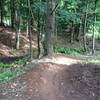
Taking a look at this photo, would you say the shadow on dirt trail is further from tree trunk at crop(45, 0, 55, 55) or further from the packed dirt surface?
tree trunk at crop(45, 0, 55, 55)

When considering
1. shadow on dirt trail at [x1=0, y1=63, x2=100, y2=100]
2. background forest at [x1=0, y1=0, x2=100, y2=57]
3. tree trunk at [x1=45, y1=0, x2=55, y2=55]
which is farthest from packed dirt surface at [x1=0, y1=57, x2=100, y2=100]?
background forest at [x1=0, y1=0, x2=100, y2=57]

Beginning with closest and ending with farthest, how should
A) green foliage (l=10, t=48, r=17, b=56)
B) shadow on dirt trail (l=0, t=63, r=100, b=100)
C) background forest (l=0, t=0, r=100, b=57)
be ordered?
shadow on dirt trail (l=0, t=63, r=100, b=100) → background forest (l=0, t=0, r=100, b=57) → green foliage (l=10, t=48, r=17, b=56)

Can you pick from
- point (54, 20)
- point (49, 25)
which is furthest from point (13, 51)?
point (49, 25)

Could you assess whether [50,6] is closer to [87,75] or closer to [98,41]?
[87,75]

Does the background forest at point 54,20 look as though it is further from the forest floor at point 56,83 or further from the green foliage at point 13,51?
Result: the forest floor at point 56,83

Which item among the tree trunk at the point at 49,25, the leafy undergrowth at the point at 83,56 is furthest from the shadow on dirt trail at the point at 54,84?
the leafy undergrowth at the point at 83,56

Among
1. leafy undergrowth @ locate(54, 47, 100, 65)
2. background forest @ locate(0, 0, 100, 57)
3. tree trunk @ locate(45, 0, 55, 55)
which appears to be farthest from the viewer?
leafy undergrowth @ locate(54, 47, 100, 65)

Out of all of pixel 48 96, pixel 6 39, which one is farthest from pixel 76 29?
pixel 48 96

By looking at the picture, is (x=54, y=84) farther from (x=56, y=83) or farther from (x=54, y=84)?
(x=56, y=83)

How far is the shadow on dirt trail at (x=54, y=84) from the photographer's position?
26.2 feet

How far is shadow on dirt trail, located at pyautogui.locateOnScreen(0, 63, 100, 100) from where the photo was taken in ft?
26.2

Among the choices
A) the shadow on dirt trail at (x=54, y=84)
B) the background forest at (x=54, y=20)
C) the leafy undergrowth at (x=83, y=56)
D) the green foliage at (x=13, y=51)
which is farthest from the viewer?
the green foliage at (x=13, y=51)

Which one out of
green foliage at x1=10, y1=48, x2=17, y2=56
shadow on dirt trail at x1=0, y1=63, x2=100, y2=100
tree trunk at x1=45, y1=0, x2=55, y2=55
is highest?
tree trunk at x1=45, y1=0, x2=55, y2=55

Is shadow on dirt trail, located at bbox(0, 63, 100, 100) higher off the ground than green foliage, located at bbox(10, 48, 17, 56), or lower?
higher
